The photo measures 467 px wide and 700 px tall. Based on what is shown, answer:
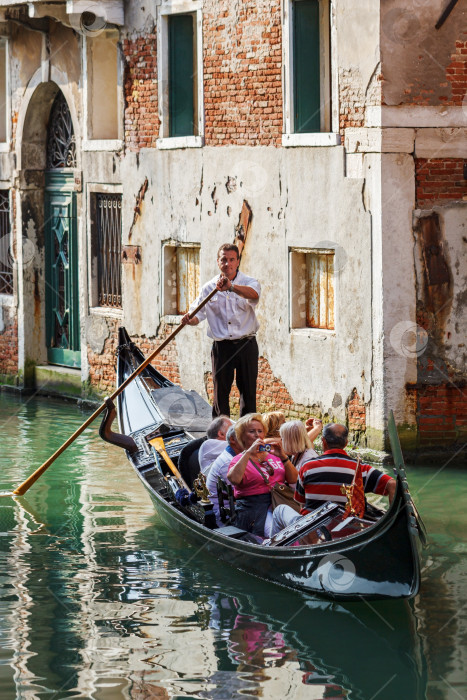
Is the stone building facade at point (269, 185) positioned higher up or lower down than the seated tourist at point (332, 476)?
higher up

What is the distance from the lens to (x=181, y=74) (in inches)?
468

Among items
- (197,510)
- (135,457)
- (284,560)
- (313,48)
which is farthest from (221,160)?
(284,560)

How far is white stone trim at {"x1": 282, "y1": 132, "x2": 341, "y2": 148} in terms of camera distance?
10188 millimetres

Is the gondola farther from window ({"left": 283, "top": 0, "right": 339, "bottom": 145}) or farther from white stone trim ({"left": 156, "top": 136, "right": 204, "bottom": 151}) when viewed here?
white stone trim ({"left": 156, "top": 136, "right": 204, "bottom": 151})

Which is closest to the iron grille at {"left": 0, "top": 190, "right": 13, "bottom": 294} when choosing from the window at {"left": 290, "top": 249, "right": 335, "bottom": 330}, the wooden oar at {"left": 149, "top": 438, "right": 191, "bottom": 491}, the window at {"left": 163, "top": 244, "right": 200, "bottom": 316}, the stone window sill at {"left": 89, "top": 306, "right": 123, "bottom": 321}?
the stone window sill at {"left": 89, "top": 306, "right": 123, "bottom": 321}

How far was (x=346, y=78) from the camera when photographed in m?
10.0

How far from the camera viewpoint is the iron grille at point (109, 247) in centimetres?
1295

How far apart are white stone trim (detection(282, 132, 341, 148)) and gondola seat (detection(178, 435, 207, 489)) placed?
2881mm

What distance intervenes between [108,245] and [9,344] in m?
2.17

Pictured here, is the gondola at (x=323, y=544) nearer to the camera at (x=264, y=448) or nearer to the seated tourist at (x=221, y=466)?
the seated tourist at (x=221, y=466)

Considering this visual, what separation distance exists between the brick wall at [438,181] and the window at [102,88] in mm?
4016
